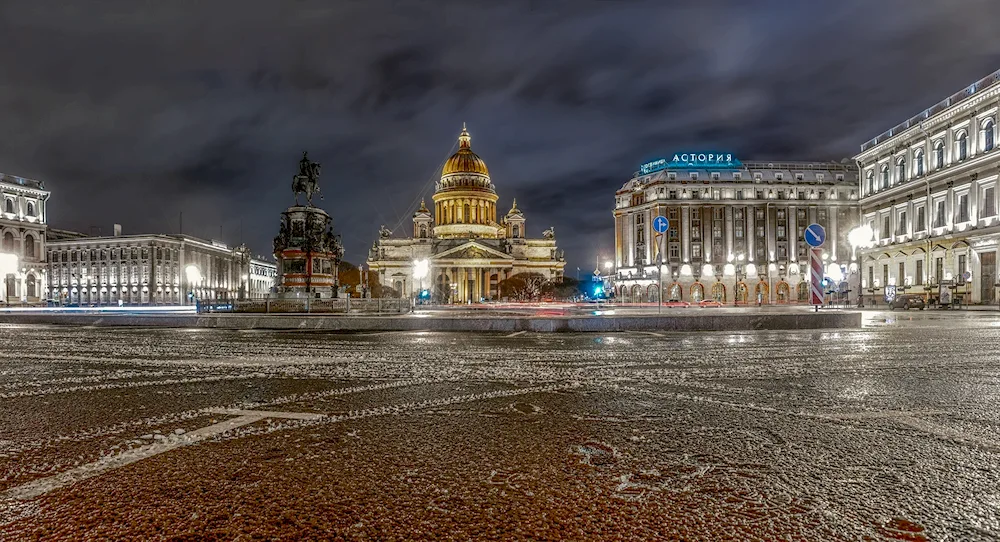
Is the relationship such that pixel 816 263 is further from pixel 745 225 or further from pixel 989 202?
pixel 745 225

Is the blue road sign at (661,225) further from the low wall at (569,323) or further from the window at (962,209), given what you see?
the window at (962,209)

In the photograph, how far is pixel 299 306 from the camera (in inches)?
947

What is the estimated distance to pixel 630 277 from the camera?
91312mm

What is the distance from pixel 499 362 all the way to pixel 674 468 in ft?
19.7

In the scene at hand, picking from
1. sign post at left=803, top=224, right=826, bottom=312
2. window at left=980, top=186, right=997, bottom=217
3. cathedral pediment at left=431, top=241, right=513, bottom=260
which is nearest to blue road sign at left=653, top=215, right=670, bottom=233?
sign post at left=803, top=224, right=826, bottom=312

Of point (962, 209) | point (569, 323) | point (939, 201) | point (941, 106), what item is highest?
point (941, 106)

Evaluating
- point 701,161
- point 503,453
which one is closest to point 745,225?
point 701,161

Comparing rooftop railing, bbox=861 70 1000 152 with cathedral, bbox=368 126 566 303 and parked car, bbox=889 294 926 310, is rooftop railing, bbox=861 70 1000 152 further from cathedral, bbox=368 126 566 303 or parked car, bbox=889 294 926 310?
cathedral, bbox=368 126 566 303

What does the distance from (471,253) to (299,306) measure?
253 ft

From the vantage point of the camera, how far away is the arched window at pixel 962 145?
4388cm

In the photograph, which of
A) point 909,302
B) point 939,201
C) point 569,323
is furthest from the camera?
point 939,201

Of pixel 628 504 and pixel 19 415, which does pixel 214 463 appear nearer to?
pixel 628 504

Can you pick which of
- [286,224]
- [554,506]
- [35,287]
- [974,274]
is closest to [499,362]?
[554,506]

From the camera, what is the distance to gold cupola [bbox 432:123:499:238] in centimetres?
11206
